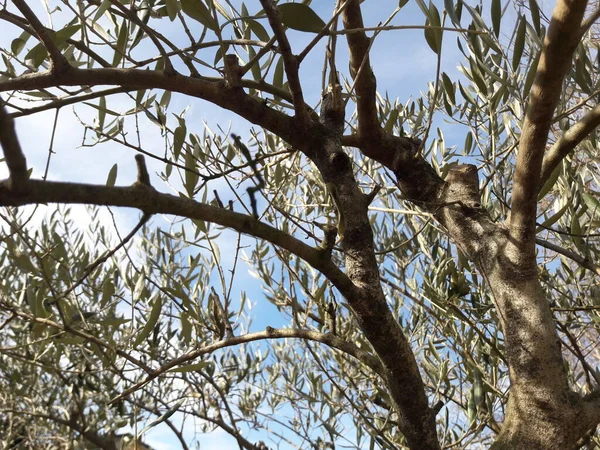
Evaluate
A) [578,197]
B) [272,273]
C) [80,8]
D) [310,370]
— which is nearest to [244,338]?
[80,8]

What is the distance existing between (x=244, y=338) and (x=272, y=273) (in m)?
1.23

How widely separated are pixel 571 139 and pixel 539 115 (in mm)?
73

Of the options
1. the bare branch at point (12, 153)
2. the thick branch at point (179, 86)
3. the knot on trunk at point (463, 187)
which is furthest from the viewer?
the knot on trunk at point (463, 187)

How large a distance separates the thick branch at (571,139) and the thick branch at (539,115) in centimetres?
4

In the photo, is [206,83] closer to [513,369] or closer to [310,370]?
[513,369]

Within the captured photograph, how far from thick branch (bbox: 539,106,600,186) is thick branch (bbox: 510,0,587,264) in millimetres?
40

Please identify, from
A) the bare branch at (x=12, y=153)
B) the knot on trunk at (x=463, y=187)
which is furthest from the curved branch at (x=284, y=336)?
the bare branch at (x=12, y=153)

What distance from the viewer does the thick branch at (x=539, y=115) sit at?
73cm

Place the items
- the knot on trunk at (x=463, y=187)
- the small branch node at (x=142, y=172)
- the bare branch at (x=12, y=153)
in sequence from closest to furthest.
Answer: the bare branch at (x=12, y=153) < the small branch node at (x=142, y=172) < the knot on trunk at (x=463, y=187)

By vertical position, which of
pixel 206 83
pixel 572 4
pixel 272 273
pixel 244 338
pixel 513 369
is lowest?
pixel 513 369

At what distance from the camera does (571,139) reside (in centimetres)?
86

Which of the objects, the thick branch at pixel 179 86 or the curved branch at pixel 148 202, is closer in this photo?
the curved branch at pixel 148 202

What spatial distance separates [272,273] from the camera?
225 cm

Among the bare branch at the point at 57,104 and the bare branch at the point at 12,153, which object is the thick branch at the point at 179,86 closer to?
the bare branch at the point at 57,104
